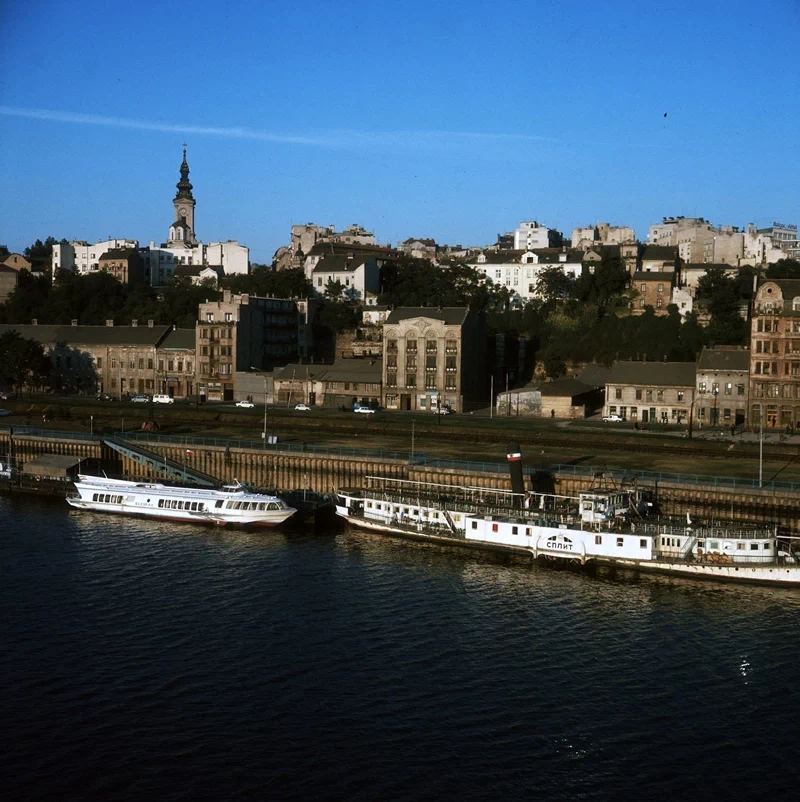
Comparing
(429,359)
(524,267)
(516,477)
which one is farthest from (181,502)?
(524,267)

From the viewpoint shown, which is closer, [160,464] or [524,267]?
[160,464]

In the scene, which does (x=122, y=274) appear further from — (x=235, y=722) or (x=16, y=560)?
(x=235, y=722)

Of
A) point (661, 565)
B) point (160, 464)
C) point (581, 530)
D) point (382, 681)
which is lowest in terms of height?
Answer: point (382, 681)

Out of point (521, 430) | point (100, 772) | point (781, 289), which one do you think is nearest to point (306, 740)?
point (100, 772)

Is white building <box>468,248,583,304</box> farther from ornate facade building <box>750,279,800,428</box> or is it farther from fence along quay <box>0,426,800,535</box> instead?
fence along quay <box>0,426,800,535</box>

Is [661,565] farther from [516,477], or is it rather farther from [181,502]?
[181,502]
